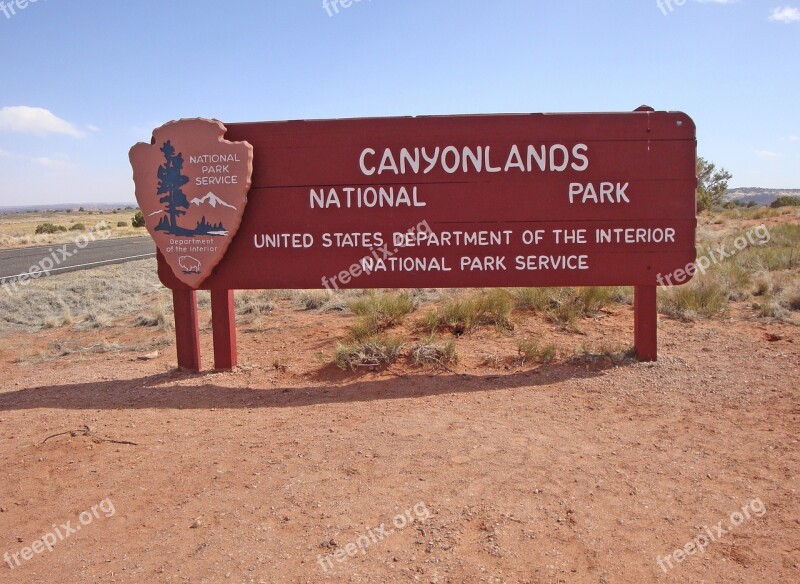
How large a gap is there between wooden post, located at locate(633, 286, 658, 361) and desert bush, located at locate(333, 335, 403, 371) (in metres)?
2.56

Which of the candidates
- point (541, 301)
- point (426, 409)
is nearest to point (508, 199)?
point (426, 409)

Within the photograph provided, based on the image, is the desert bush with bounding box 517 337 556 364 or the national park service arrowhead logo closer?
the national park service arrowhead logo

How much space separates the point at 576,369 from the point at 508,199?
6.15 feet

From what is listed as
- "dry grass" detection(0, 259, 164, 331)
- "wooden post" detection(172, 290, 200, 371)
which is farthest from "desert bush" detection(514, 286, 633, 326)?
"dry grass" detection(0, 259, 164, 331)

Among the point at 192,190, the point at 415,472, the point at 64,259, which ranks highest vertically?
the point at 192,190

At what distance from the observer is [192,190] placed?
6.52 m

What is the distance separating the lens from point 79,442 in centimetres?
Answer: 479

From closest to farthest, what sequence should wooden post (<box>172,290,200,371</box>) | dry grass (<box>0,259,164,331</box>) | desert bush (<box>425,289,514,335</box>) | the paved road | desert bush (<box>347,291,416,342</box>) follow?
wooden post (<box>172,290,200,371</box>) < desert bush (<box>347,291,416,342</box>) < desert bush (<box>425,289,514,335</box>) < dry grass (<box>0,259,164,331</box>) < the paved road

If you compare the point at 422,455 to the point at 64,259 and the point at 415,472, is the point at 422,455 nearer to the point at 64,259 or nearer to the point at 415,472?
the point at 415,472

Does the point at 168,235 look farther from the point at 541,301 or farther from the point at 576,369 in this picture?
the point at 541,301

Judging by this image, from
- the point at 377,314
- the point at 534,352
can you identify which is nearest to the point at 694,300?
the point at 534,352

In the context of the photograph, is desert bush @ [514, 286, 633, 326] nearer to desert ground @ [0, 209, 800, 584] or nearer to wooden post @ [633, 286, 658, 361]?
desert ground @ [0, 209, 800, 584]

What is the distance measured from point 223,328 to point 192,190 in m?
1.51

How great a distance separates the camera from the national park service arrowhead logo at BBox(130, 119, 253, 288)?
6.45 metres
